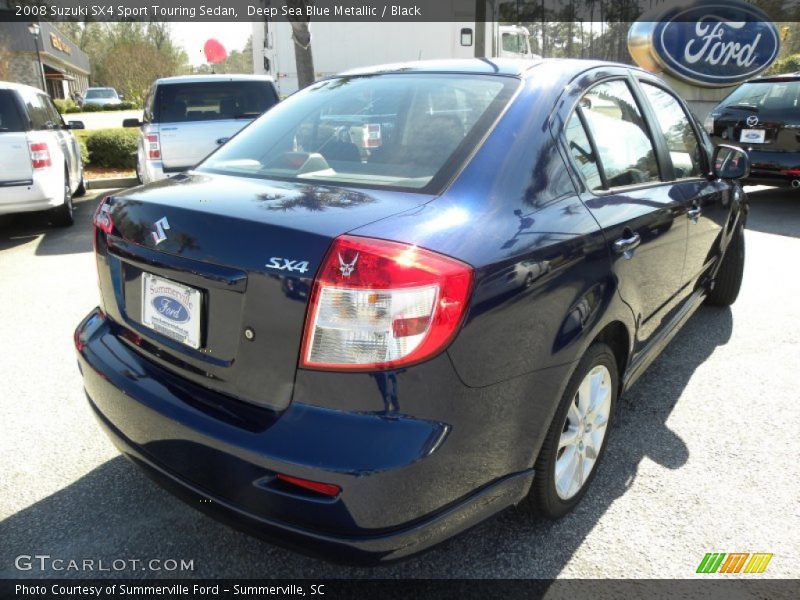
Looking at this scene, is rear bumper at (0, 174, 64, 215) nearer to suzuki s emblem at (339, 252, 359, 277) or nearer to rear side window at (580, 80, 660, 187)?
rear side window at (580, 80, 660, 187)

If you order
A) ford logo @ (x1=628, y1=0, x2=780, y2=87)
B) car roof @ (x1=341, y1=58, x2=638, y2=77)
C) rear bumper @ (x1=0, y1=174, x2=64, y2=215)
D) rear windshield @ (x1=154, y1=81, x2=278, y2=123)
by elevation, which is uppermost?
ford logo @ (x1=628, y1=0, x2=780, y2=87)

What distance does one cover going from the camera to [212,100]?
8.38 m

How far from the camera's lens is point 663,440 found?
3.00 m

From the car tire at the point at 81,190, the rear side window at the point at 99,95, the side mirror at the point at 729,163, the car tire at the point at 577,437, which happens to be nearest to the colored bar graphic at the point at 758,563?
the car tire at the point at 577,437

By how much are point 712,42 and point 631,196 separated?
51.2ft

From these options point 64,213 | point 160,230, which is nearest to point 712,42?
point 64,213

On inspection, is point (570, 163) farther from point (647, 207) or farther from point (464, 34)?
point (464, 34)

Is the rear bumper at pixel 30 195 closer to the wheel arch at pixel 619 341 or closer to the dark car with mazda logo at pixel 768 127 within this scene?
the wheel arch at pixel 619 341

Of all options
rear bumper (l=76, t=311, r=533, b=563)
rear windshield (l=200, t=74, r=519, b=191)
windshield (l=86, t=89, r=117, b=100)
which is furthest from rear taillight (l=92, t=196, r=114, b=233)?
windshield (l=86, t=89, r=117, b=100)

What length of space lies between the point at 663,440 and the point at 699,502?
48cm

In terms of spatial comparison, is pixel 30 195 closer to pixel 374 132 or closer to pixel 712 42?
pixel 374 132

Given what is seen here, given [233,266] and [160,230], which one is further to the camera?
[160,230]

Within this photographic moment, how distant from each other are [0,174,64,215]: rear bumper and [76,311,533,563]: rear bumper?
5.87m

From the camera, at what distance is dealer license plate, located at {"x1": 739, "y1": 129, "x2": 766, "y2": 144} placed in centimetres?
817
